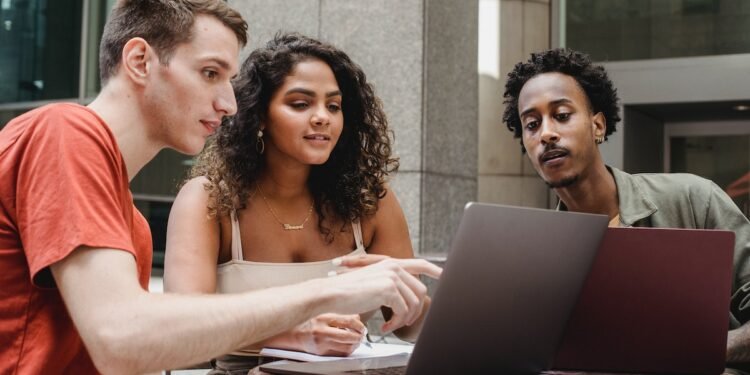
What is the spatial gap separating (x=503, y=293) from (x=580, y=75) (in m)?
1.46

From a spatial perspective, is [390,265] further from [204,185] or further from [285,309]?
[204,185]

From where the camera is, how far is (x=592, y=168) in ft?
8.63

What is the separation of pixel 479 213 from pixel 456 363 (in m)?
0.30

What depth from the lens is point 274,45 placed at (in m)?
2.94

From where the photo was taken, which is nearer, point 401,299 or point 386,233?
point 401,299

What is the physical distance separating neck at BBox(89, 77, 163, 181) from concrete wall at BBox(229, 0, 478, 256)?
3.70 m

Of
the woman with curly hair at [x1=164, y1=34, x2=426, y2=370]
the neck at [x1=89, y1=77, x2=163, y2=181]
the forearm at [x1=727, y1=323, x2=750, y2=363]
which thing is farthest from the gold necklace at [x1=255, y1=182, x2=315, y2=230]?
the forearm at [x1=727, y1=323, x2=750, y2=363]

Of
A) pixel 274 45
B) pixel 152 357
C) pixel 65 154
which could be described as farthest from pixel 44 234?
pixel 274 45

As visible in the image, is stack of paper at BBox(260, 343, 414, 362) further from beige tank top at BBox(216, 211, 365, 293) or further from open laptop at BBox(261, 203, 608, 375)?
beige tank top at BBox(216, 211, 365, 293)

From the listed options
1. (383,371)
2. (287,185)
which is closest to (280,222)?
(287,185)

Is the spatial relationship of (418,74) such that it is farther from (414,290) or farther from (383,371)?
(414,290)

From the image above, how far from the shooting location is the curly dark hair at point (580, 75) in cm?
276

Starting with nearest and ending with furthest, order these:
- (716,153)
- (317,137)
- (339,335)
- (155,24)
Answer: (155,24)
(339,335)
(317,137)
(716,153)

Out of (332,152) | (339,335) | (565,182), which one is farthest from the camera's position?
(332,152)
